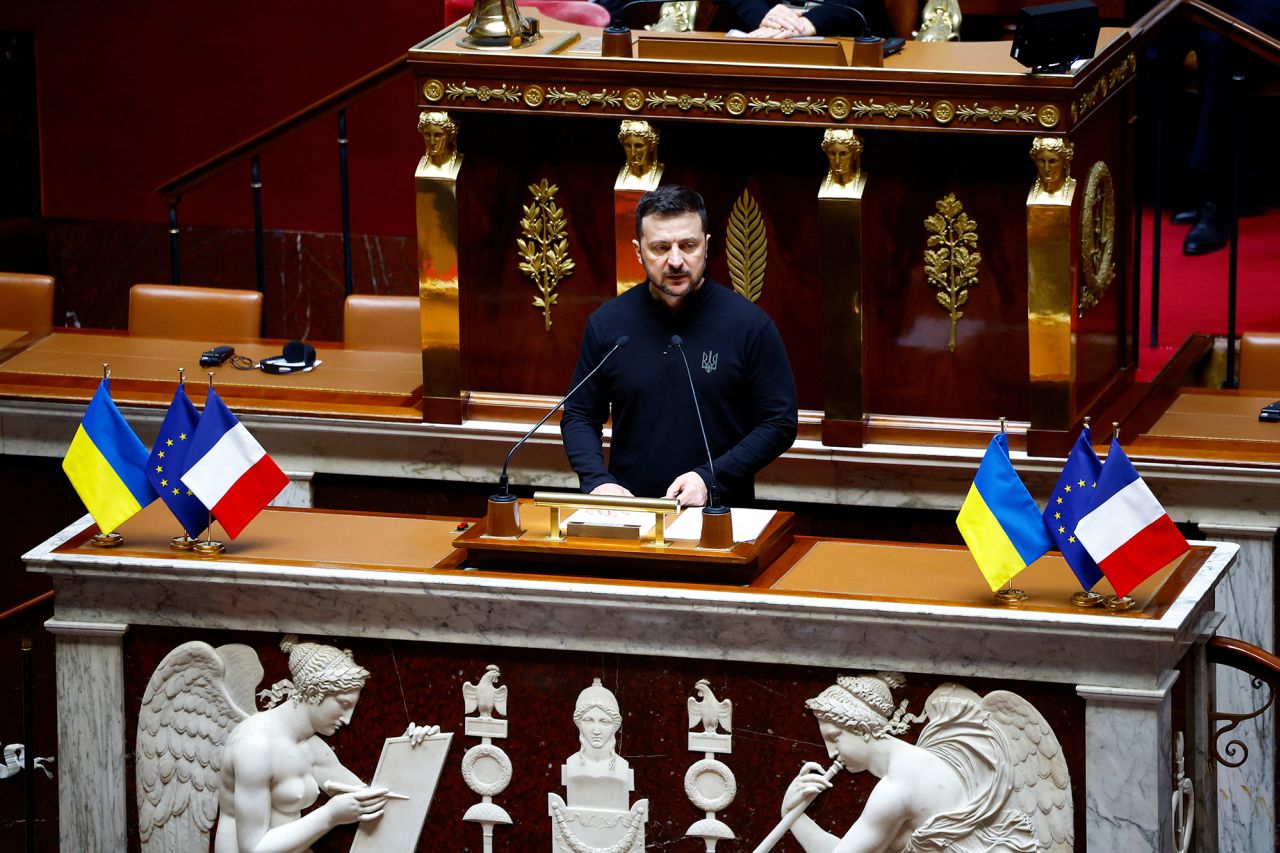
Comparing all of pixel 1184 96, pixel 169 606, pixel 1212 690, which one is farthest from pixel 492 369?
pixel 1184 96

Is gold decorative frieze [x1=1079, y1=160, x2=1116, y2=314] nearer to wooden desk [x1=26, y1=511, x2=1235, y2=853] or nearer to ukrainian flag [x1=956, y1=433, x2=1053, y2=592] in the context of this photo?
wooden desk [x1=26, y1=511, x2=1235, y2=853]

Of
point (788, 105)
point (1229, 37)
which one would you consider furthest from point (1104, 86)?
point (788, 105)

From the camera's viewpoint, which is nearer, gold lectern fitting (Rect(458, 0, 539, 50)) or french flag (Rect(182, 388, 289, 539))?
french flag (Rect(182, 388, 289, 539))

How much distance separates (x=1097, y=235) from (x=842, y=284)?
2.44 feet

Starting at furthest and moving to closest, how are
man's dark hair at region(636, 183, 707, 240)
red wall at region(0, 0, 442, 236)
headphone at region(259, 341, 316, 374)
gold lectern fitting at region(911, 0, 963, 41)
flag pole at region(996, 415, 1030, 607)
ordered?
red wall at region(0, 0, 442, 236)
headphone at region(259, 341, 316, 374)
gold lectern fitting at region(911, 0, 963, 41)
man's dark hair at region(636, 183, 707, 240)
flag pole at region(996, 415, 1030, 607)

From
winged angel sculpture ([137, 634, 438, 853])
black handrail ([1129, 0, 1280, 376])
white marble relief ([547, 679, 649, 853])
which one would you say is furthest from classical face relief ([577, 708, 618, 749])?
black handrail ([1129, 0, 1280, 376])

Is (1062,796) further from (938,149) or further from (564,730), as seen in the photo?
(938,149)

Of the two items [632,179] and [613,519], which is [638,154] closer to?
[632,179]

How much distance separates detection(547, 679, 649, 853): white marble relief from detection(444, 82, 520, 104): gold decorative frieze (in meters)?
2.18

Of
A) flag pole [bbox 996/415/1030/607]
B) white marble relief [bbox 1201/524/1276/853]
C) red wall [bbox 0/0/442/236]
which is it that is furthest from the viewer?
red wall [bbox 0/0/442/236]

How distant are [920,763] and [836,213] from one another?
2051 mm

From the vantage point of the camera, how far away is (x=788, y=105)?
233 inches

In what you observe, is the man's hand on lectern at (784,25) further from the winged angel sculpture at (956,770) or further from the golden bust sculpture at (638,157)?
the winged angel sculpture at (956,770)

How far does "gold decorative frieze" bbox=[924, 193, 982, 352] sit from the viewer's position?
593 centimetres
